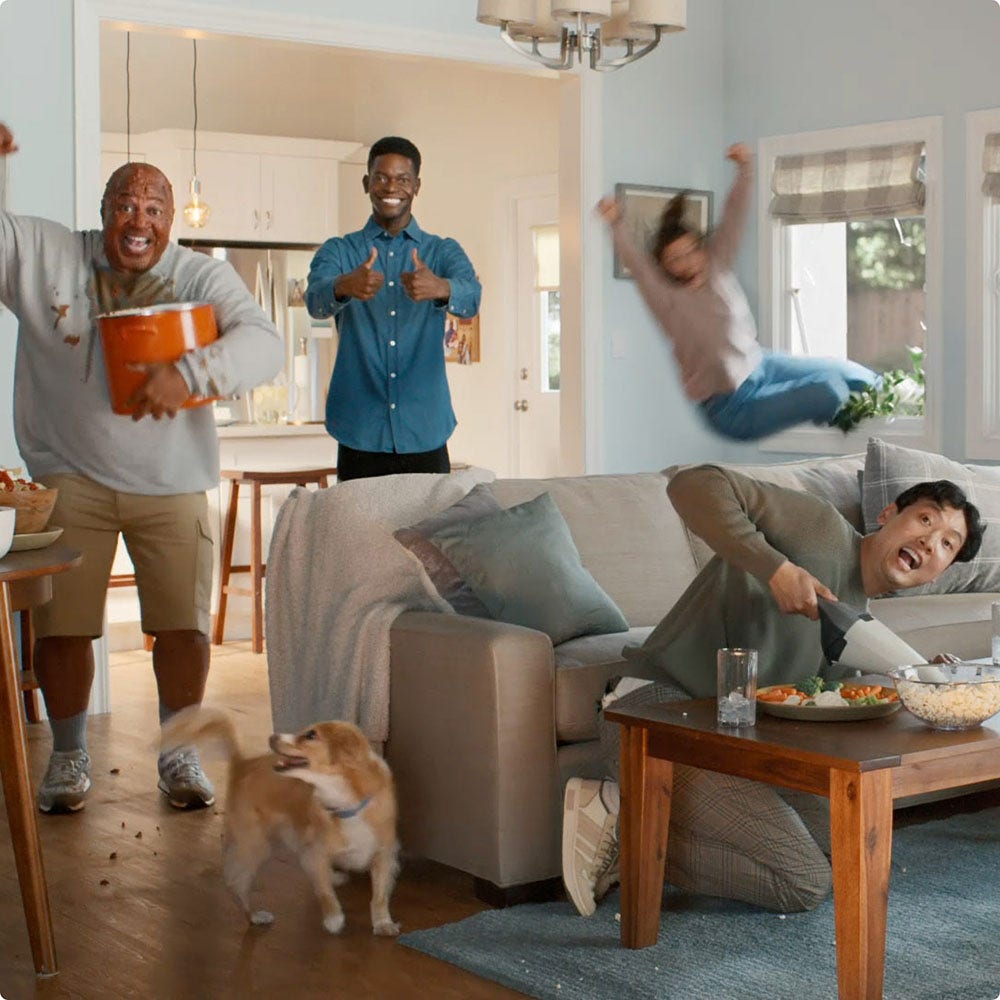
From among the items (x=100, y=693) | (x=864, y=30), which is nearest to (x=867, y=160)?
(x=864, y=30)

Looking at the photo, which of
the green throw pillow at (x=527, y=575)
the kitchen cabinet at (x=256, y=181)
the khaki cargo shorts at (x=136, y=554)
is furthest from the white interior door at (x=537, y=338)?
the green throw pillow at (x=527, y=575)

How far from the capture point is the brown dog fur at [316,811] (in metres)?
3.05

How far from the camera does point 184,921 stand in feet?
10.5

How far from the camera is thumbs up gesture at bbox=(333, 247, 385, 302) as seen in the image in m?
4.44

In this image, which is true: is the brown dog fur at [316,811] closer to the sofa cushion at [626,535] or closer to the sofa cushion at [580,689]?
the sofa cushion at [580,689]

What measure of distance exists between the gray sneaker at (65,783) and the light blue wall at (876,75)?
3.68m

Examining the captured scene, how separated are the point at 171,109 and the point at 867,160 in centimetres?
428

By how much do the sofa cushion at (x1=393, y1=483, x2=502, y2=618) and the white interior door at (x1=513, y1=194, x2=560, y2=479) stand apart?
4844 millimetres

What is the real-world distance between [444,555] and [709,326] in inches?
45.5

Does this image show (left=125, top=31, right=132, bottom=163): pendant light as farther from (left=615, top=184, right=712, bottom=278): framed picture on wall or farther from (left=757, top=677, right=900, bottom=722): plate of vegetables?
(left=757, top=677, right=900, bottom=722): plate of vegetables

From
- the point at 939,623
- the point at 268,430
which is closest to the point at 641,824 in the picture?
the point at 939,623

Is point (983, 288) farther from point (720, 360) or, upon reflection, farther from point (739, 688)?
point (739, 688)

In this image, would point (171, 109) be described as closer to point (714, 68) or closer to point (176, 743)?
point (714, 68)

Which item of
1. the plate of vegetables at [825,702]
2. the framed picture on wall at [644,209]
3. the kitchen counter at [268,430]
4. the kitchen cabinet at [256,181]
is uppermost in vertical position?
the kitchen cabinet at [256,181]
